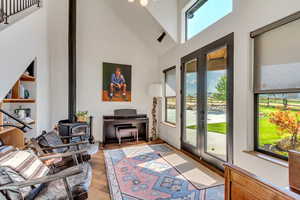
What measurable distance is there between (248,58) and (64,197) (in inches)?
111

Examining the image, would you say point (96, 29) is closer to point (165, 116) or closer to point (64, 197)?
point (165, 116)

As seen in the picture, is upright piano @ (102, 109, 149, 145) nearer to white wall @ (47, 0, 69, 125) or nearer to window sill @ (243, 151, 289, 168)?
white wall @ (47, 0, 69, 125)

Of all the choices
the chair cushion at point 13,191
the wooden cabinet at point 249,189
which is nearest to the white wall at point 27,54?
the chair cushion at point 13,191

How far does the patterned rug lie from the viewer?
205 centimetres

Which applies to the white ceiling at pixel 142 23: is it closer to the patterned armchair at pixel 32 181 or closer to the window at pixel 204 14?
the window at pixel 204 14

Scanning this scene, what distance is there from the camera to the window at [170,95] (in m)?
4.46

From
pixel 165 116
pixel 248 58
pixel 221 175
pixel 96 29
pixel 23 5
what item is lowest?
pixel 221 175

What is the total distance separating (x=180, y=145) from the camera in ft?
12.9

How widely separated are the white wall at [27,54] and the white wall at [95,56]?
35cm

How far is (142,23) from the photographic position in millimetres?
4551

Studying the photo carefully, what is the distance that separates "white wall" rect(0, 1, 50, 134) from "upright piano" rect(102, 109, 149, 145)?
1.52 metres

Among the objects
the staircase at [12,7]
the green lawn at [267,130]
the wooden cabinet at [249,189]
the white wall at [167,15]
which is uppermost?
the white wall at [167,15]

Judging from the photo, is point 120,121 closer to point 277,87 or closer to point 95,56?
point 95,56

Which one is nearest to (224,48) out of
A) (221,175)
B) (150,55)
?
(221,175)
